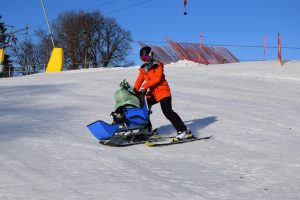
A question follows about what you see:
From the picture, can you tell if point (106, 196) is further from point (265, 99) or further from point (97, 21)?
point (97, 21)

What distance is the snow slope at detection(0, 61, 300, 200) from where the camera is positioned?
13.1ft

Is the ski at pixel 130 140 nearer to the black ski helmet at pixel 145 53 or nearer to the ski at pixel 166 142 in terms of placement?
the ski at pixel 166 142

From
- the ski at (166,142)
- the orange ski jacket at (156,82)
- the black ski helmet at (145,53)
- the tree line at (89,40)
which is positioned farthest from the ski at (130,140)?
the tree line at (89,40)

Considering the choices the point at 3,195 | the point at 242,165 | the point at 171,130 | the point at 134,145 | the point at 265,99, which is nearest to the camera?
the point at 3,195

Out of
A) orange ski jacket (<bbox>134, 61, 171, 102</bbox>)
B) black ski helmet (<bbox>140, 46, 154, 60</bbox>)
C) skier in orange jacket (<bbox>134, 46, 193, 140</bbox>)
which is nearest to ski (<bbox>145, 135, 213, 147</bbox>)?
skier in orange jacket (<bbox>134, 46, 193, 140</bbox>)

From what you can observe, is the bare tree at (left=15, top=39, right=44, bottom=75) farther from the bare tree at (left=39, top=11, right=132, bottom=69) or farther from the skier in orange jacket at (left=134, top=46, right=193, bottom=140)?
the skier in orange jacket at (left=134, top=46, right=193, bottom=140)

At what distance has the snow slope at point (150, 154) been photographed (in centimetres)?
398

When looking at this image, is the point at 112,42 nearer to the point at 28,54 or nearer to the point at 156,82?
the point at 28,54

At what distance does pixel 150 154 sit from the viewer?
5.73m

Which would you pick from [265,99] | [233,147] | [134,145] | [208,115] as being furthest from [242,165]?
[265,99]

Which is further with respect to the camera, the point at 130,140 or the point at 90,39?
the point at 90,39

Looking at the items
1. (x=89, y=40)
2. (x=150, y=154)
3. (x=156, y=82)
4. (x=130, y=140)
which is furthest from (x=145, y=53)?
(x=89, y=40)

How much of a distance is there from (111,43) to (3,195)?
48325 mm

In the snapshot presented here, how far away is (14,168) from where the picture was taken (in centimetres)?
436
